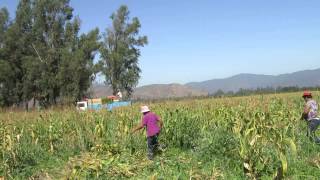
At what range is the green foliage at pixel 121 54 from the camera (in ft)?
171

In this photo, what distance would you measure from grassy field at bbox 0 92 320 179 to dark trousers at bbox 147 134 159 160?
0.79 ft

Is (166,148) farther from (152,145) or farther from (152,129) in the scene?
A: (152,129)

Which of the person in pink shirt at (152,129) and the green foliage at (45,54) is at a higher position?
the green foliage at (45,54)

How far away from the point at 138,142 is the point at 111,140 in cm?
79

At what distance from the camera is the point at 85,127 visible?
1259 cm

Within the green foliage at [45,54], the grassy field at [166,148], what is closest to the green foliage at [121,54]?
the green foliage at [45,54]

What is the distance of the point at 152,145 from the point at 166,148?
2.02ft

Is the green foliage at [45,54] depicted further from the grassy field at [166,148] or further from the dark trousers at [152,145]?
the dark trousers at [152,145]

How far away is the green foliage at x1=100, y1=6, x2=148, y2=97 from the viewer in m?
52.1

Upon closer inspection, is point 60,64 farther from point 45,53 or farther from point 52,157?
point 52,157

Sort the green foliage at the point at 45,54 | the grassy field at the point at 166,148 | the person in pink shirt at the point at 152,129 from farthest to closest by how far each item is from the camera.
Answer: the green foliage at the point at 45,54 → the person in pink shirt at the point at 152,129 → the grassy field at the point at 166,148

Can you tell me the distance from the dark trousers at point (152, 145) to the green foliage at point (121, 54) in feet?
133

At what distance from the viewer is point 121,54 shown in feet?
170

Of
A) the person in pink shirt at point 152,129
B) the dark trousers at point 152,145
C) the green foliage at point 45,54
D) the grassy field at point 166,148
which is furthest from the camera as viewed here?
the green foliage at point 45,54
